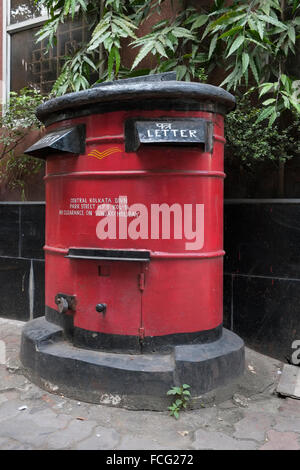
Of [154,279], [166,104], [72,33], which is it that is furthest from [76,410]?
[72,33]

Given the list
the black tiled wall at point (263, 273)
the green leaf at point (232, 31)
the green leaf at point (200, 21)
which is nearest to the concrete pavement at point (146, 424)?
the black tiled wall at point (263, 273)

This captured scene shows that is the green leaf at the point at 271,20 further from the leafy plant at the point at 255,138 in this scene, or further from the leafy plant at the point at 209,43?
the leafy plant at the point at 255,138

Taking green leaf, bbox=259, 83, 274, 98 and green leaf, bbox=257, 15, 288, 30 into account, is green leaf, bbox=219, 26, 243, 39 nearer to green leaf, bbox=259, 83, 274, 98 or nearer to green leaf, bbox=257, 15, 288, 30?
green leaf, bbox=257, 15, 288, 30

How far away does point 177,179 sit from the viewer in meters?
3.42

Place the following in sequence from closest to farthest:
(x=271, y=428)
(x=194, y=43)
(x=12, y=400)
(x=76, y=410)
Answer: (x=271, y=428) → (x=76, y=410) → (x=12, y=400) → (x=194, y=43)

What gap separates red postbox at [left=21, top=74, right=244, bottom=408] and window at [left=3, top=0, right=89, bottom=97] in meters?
3.50

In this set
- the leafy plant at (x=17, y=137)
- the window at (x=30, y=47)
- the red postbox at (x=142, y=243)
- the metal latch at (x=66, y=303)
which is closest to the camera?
the red postbox at (x=142, y=243)

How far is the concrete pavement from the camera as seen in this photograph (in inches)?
109

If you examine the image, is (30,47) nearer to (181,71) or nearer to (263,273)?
(181,71)

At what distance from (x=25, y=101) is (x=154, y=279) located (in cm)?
407

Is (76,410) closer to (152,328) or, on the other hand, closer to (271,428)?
(152,328)

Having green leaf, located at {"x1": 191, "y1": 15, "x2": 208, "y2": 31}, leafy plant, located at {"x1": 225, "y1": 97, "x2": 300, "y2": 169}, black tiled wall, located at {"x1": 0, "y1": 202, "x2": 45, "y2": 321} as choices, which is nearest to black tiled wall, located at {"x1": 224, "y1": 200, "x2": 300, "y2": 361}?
leafy plant, located at {"x1": 225, "y1": 97, "x2": 300, "y2": 169}

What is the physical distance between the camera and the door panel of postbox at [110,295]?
346 cm

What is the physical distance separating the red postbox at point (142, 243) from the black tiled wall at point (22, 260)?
2037mm
